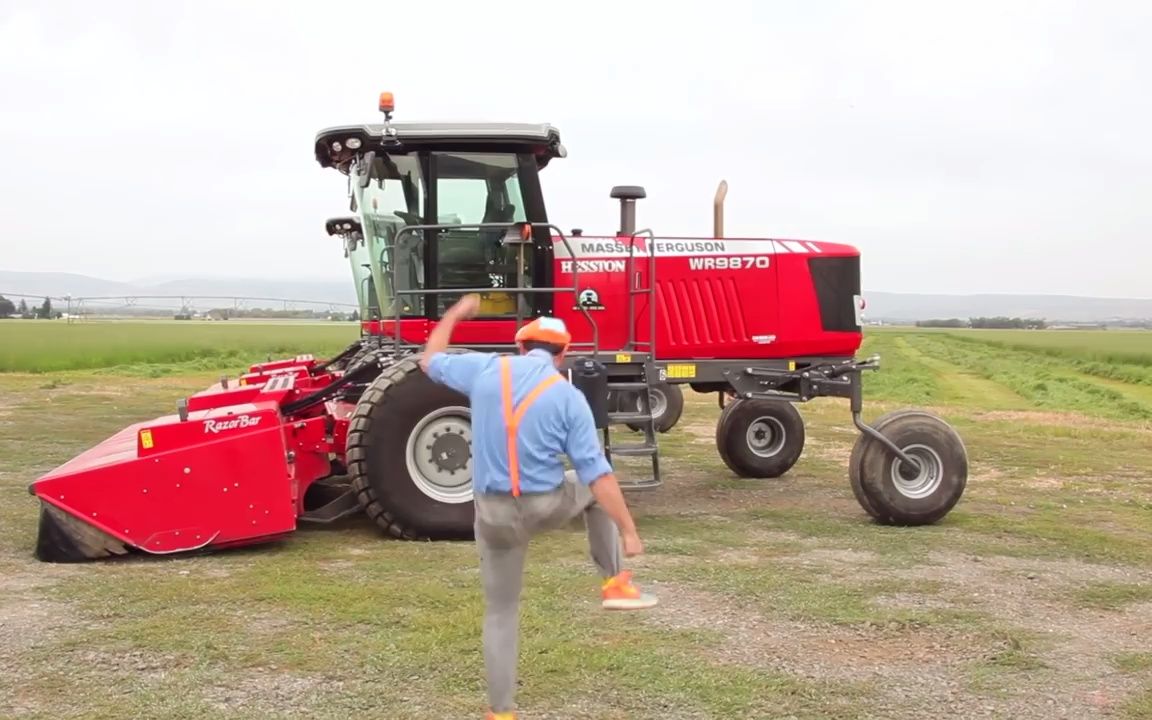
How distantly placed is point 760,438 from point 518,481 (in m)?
7.84

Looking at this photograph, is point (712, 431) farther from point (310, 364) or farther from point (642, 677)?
point (642, 677)

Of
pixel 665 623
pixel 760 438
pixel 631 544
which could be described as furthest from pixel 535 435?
pixel 760 438

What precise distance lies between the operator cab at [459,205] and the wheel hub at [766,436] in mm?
3823

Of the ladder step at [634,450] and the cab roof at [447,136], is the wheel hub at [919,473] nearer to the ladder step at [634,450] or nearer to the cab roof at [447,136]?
the ladder step at [634,450]

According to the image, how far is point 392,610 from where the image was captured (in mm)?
6125

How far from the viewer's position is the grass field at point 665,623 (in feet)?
16.0

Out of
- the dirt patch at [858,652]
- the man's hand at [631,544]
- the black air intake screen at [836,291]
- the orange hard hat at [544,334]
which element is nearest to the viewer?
the man's hand at [631,544]

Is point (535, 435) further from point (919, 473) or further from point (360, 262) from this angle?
point (360, 262)

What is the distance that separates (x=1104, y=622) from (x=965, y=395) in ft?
88.9

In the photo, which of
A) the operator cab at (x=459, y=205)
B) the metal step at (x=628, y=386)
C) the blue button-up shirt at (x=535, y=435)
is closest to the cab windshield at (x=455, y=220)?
the operator cab at (x=459, y=205)

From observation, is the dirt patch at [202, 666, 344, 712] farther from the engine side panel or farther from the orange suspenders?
the engine side panel

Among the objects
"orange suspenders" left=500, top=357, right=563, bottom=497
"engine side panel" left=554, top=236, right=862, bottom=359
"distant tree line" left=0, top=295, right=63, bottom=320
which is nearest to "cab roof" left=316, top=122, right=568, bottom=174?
"engine side panel" left=554, top=236, right=862, bottom=359

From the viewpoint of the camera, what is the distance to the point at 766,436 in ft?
38.8

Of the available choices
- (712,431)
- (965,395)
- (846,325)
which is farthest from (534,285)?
(965,395)
